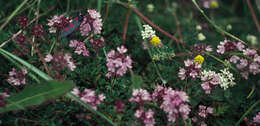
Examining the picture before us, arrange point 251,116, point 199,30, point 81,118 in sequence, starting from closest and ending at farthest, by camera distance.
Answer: point 81,118 < point 251,116 < point 199,30

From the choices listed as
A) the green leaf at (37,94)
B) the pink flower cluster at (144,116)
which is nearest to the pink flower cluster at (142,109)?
the pink flower cluster at (144,116)

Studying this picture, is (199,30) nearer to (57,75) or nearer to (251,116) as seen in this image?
(251,116)

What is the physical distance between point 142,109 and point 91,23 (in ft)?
2.46

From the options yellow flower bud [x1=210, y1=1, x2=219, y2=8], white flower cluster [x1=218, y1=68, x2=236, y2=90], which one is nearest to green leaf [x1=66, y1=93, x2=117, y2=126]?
white flower cluster [x1=218, y1=68, x2=236, y2=90]

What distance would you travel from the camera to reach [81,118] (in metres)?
1.65

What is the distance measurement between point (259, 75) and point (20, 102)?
1.85 m

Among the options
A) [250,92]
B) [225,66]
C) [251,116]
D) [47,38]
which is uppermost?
[47,38]

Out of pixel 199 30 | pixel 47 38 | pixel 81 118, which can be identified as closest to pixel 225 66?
pixel 199 30

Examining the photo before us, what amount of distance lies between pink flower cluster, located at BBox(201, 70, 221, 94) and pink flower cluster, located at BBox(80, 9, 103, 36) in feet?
2.72

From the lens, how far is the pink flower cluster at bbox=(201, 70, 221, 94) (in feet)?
5.89

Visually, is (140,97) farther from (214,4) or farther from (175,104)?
(214,4)

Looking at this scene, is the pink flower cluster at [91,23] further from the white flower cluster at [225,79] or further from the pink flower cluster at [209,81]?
the white flower cluster at [225,79]

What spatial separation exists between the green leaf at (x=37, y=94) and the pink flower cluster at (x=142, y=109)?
39cm

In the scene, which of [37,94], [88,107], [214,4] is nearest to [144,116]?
[88,107]
